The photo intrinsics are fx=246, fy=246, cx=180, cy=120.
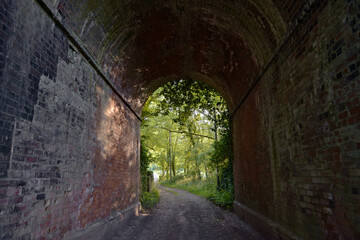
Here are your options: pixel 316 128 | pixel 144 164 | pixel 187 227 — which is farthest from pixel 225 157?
pixel 316 128

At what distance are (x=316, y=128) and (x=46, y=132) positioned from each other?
4.27 meters

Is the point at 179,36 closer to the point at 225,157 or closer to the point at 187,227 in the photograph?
the point at 187,227

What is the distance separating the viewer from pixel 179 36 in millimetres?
8148

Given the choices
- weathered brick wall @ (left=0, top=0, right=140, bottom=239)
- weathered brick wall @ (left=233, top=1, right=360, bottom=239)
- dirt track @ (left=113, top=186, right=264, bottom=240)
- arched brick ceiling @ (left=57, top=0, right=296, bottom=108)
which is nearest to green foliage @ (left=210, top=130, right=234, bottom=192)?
arched brick ceiling @ (left=57, top=0, right=296, bottom=108)

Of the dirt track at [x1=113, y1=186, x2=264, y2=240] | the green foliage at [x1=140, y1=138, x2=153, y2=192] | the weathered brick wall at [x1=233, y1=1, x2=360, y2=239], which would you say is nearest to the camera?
the weathered brick wall at [x1=233, y1=1, x2=360, y2=239]

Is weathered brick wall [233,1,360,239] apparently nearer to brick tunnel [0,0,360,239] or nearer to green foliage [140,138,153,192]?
brick tunnel [0,0,360,239]

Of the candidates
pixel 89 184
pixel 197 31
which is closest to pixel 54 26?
pixel 89 184

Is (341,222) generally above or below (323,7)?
below

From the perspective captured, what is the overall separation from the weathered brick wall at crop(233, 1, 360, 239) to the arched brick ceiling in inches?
30.5

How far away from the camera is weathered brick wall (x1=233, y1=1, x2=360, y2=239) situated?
3.08m

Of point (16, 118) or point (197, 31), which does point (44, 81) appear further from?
point (197, 31)

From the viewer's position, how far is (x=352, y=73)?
9.93 ft

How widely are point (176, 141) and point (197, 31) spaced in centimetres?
2958

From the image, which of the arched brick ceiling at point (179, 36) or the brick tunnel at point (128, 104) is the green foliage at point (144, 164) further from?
the brick tunnel at point (128, 104)
